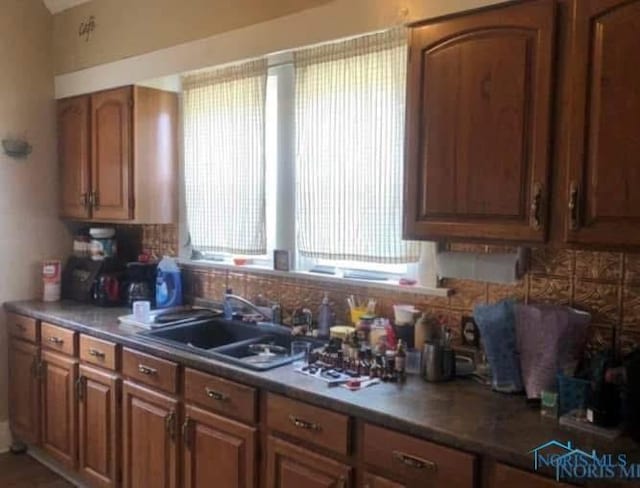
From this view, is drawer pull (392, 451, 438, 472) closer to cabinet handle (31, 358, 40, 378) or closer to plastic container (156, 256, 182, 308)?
plastic container (156, 256, 182, 308)

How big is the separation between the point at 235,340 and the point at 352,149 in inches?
42.9

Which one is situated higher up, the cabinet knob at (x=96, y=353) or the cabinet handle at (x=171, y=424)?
the cabinet knob at (x=96, y=353)

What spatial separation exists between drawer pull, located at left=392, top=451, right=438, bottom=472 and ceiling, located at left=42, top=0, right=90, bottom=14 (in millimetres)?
3163

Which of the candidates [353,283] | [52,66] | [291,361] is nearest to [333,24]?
[353,283]

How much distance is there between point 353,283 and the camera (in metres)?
2.62

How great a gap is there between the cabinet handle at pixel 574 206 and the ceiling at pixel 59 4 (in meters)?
3.08

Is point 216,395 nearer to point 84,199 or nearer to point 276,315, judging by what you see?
point 276,315

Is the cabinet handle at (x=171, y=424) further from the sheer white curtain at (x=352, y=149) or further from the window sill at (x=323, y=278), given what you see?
the sheer white curtain at (x=352, y=149)

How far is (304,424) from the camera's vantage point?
197cm

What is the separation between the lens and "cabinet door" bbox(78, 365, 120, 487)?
2.77 m

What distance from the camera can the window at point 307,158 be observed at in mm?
2496

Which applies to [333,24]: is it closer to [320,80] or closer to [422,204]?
[320,80]

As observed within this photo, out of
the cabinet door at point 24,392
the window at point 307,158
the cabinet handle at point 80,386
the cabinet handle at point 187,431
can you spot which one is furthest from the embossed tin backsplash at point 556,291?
the cabinet door at point 24,392

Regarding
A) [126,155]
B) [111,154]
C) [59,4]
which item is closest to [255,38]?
[126,155]
